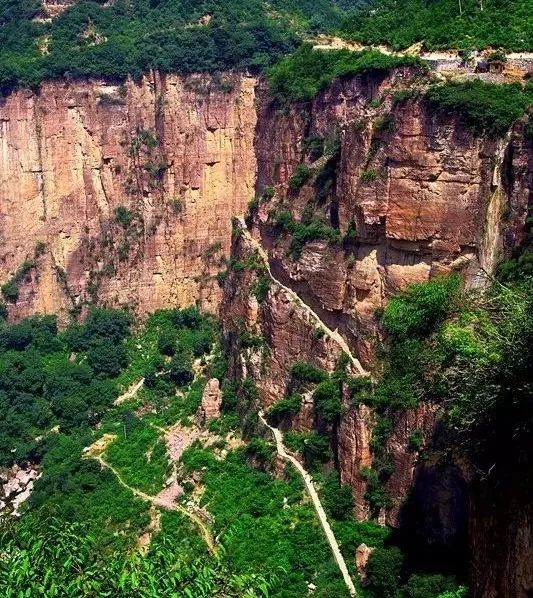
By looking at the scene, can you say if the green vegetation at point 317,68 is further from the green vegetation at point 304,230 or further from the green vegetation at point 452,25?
the green vegetation at point 304,230

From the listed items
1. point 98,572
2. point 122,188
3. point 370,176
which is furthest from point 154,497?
point 98,572

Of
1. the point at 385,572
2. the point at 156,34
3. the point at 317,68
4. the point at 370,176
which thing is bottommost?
the point at 385,572

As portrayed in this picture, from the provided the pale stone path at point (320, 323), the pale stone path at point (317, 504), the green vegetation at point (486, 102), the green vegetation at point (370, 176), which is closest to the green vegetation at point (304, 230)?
the pale stone path at point (320, 323)

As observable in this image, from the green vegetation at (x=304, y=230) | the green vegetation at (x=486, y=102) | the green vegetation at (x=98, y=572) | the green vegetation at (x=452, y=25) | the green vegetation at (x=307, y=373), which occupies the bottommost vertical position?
the green vegetation at (x=307, y=373)

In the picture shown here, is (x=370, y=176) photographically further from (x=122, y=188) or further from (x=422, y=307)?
(x=122, y=188)

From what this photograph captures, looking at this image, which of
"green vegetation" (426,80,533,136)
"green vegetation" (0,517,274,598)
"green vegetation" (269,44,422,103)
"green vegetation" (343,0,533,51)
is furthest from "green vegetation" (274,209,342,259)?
"green vegetation" (0,517,274,598)

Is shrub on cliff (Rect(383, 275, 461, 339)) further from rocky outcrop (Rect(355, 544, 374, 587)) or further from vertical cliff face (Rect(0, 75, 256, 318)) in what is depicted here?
vertical cliff face (Rect(0, 75, 256, 318))

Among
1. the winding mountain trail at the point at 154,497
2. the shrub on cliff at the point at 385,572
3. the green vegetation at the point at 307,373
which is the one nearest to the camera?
the shrub on cliff at the point at 385,572
